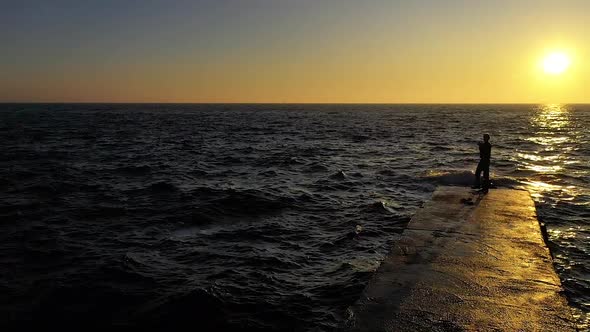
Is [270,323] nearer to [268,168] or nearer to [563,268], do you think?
[563,268]

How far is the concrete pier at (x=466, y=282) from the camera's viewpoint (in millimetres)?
5895

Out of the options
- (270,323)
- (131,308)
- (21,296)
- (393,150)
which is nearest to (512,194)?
(270,323)

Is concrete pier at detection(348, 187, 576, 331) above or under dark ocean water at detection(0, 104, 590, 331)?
above

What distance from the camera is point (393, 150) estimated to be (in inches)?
1494

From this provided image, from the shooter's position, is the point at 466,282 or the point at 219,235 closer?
the point at 466,282

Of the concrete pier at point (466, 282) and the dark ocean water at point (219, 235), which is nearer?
the concrete pier at point (466, 282)

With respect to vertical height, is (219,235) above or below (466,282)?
below

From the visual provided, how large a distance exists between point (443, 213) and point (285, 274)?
15.7 ft

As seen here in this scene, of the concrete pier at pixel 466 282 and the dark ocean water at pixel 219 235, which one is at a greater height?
the concrete pier at pixel 466 282

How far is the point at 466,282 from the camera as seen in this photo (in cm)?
715

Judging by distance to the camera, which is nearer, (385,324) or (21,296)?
(385,324)

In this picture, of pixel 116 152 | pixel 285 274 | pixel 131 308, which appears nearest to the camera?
pixel 131 308

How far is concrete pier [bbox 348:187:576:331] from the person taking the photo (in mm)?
5895

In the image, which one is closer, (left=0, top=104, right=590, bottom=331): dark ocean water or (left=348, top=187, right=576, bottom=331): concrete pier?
(left=348, top=187, right=576, bottom=331): concrete pier
